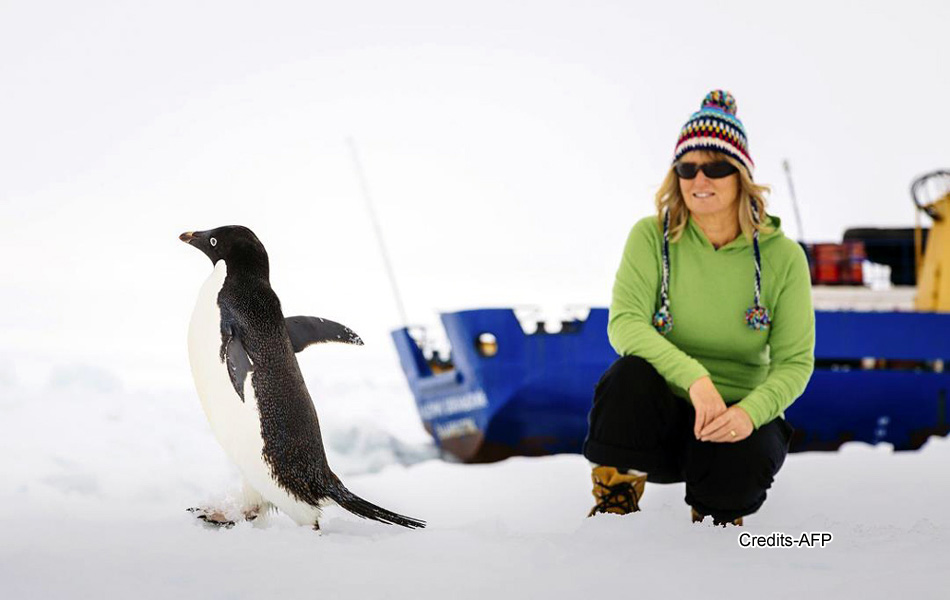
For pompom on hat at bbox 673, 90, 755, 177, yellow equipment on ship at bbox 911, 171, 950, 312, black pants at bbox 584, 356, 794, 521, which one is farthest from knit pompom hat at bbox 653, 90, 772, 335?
yellow equipment on ship at bbox 911, 171, 950, 312

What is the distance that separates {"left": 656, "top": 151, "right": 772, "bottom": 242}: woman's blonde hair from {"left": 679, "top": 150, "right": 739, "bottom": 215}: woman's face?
0.01m

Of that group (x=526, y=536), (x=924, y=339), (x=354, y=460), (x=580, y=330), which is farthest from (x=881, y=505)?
(x=924, y=339)

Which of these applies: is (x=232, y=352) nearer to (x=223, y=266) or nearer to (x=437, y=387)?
(x=223, y=266)

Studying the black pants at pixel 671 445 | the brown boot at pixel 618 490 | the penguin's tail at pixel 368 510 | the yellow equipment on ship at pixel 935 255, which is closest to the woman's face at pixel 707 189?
the black pants at pixel 671 445

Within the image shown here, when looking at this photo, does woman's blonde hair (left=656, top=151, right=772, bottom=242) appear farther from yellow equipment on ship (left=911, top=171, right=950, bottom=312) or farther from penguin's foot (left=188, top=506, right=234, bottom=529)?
yellow equipment on ship (left=911, top=171, right=950, bottom=312)

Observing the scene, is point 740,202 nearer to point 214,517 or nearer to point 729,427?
point 729,427

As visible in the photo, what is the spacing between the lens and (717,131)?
1959mm

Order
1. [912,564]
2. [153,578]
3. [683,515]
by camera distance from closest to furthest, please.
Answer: [153,578] → [912,564] → [683,515]

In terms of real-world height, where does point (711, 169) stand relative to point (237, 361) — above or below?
above

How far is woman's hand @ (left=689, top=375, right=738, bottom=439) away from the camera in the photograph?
1.87m

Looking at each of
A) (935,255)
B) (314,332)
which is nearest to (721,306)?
(314,332)

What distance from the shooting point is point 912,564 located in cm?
→ 162

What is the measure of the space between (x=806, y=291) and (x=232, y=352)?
1191mm

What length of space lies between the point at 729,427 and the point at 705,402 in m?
0.07
